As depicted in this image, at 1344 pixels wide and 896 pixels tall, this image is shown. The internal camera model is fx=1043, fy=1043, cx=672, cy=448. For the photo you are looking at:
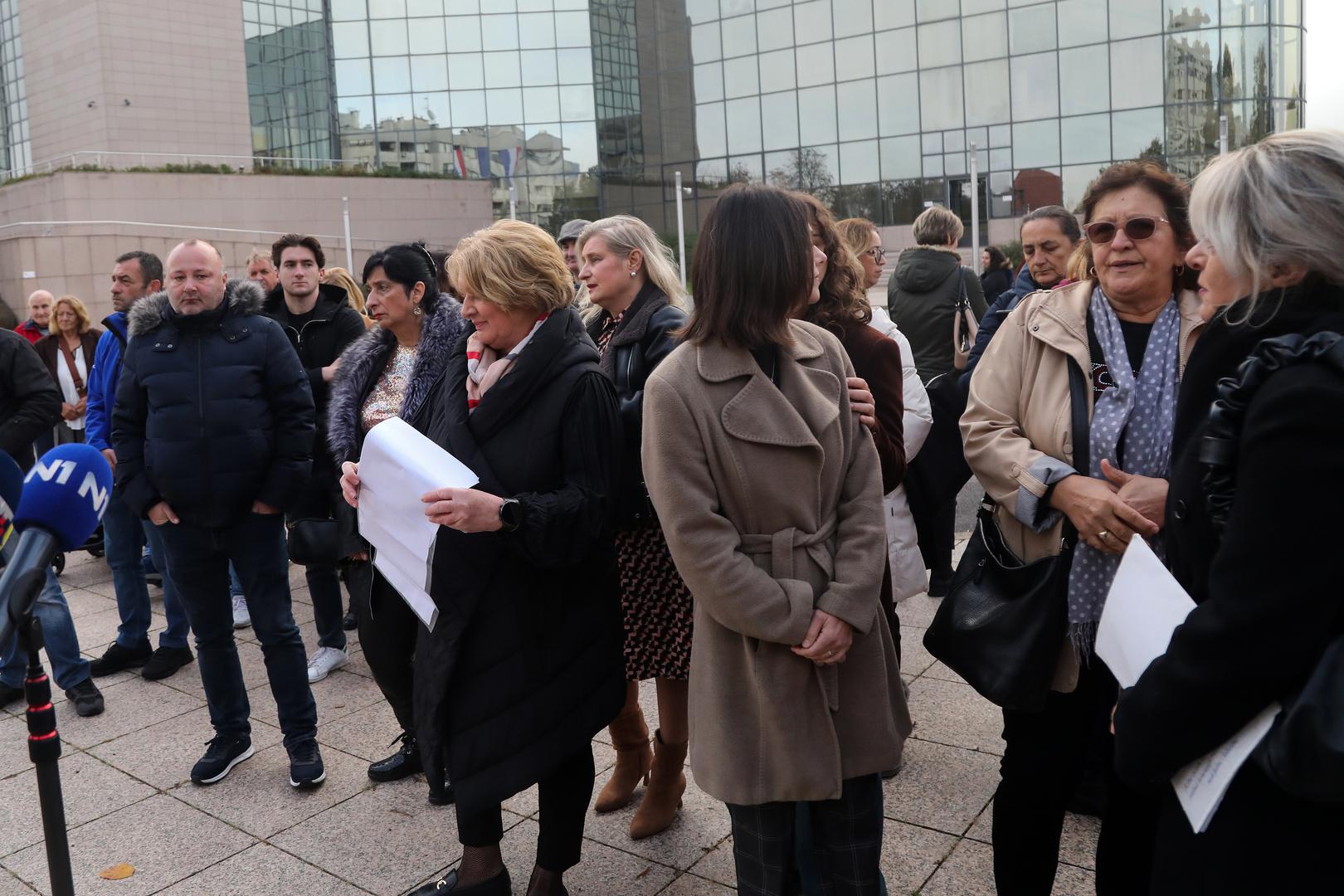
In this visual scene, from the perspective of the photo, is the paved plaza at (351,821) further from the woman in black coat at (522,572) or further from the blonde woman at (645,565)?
the woman in black coat at (522,572)

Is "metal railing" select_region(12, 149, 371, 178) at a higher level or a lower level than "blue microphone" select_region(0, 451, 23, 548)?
higher

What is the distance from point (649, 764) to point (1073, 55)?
29.9 meters

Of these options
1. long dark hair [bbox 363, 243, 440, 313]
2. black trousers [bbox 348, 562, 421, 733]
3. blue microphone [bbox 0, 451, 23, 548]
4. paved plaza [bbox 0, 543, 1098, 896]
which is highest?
long dark hair [bbox 363, 243, 440, 313]

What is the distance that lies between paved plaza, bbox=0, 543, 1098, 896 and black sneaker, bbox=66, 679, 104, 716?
0.05 meters

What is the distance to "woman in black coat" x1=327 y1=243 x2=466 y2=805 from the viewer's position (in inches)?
153

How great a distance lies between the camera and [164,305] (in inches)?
172

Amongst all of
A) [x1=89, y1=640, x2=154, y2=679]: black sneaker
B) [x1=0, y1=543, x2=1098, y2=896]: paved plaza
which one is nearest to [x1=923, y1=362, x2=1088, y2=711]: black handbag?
[x1=0, y1=543, x2=1098, y2=896]: paved plaza

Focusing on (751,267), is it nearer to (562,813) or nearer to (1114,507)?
(1114,507)

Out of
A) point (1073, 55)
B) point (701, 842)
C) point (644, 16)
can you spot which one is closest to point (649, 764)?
point (701, 842)

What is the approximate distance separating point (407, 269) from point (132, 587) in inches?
121

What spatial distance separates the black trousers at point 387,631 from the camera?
11.5 feet

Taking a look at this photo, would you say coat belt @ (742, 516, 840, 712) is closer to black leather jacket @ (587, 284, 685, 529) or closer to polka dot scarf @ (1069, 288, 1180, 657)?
polka dot scarf @ (1069, 288, 1180, 657)

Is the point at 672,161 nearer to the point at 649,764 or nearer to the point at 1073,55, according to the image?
the point at 1073,55

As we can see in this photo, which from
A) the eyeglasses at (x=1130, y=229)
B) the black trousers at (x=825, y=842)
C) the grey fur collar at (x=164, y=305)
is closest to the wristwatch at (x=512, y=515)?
the black trousers at (x=825, y=842)
